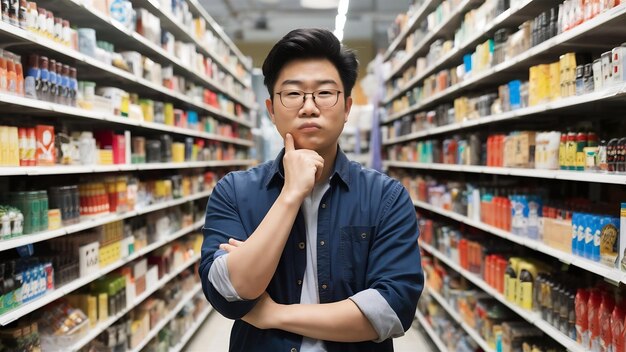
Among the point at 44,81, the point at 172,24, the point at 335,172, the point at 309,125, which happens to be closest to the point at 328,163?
the point at 335,172

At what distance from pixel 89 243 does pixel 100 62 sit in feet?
3.80

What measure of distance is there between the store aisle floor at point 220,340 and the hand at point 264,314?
4.02 metres

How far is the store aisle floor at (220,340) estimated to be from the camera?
5281mm

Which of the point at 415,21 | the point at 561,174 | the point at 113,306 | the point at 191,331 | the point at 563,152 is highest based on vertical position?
the point at 415,21

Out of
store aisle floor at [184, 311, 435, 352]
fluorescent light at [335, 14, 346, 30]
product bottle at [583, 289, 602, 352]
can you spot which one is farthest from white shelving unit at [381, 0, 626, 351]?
fluorescent light at [335, 14, 346, 30]

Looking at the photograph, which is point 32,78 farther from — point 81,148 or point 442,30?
point 442,30

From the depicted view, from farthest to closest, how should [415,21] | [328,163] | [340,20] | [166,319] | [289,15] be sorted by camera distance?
[289,15], [340,20], [415,21], [166,319], [328,163]

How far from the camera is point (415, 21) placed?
6.24 metres

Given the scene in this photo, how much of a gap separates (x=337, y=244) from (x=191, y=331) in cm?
439

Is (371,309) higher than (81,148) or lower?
lower

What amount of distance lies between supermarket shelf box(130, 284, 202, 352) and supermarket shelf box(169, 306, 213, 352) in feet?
0.78

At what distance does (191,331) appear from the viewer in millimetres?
5488

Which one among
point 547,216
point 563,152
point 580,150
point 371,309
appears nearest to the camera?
point 371,309

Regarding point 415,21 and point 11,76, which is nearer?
point 11,76
